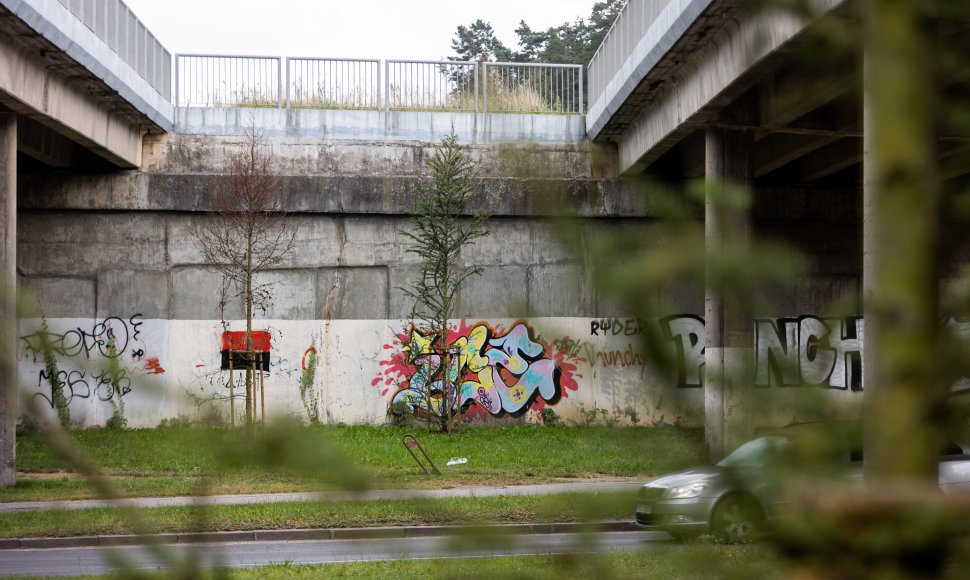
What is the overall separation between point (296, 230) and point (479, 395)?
5928 mm

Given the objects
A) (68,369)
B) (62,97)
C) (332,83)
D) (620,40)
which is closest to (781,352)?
(68,369)

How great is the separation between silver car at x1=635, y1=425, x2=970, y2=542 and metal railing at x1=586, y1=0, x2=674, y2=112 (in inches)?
566

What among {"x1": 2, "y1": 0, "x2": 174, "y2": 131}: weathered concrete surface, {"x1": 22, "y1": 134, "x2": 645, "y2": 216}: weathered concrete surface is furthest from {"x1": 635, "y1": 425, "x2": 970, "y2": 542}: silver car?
{"x1": 22, "y1": 134, "x2": 645, "y2": 216}: weathered concrete surface

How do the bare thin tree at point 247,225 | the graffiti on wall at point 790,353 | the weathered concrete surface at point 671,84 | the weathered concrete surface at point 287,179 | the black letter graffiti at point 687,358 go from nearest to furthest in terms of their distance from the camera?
the graffiti on wall at point 790,353, the black letter graffiti at point 687,358, the weathered concrete surface at point 671,84, the bare thin tree at point 247,225, the weathered concrete surface at point 287,179

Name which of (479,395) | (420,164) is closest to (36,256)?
(420,164)

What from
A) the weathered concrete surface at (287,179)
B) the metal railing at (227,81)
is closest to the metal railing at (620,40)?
the weathered concrete surface at (287,179)

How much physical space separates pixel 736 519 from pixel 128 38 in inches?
771

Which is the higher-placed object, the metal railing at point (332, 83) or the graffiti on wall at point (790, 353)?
the metal railing at point (332, 83)

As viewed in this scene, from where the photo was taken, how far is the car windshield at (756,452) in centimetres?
126

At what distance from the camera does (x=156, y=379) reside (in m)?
1.22

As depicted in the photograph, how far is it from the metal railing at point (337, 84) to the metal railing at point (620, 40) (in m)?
1.25

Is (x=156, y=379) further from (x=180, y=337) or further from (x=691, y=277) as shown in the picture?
(x=180, y=337)

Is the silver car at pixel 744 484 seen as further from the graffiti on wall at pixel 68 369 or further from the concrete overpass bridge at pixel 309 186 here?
the concrete overpass bridge at pixel 309 186

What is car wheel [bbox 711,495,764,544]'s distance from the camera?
3.97 ft
